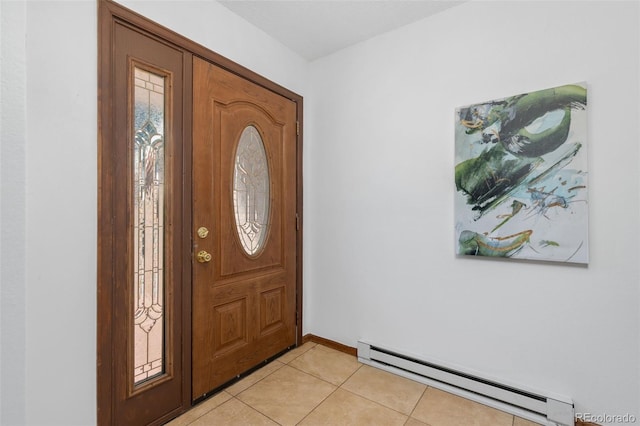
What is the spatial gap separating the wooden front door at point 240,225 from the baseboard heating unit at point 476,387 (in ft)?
2.63

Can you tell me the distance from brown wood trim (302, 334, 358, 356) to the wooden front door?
0.60ft

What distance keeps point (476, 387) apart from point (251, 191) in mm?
2005

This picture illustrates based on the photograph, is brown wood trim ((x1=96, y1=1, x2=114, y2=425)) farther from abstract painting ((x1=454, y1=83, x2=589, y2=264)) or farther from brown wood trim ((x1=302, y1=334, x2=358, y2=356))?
abstract painting ((x1=454, y1=83, x2=589, y2=264))

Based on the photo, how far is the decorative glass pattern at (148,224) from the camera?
5.31 feet

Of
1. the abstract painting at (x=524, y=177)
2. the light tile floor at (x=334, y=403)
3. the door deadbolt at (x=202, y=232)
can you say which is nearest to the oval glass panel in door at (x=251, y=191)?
the door deadbolt at (x=202, y=232)

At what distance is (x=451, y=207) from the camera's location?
6.74ft

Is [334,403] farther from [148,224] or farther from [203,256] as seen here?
[148,224]

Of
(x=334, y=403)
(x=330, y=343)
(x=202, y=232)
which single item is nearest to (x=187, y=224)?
(x=202, y=232)

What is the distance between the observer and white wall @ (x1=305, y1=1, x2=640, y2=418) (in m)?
1.58

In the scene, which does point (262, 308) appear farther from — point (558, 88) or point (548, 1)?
point (548, 1)

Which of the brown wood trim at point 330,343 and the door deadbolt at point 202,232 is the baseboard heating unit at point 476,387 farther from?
the door deadbolt at point 202,232

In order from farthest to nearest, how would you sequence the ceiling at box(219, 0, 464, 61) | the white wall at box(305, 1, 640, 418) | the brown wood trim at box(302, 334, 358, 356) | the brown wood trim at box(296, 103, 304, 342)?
the brown wood trim at box(296, 103, 304, 342) < the brown wood trim at box(302, 334, 358, 356) < the ceiling at box(219, 0, 464, 61) < the white wall at box(305, 1, 640, 418)

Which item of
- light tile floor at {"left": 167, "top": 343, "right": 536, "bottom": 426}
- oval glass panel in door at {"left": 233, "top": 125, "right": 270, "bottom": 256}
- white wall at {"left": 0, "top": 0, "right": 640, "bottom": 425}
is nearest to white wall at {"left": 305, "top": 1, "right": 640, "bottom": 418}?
white wall at {"left": 0, "top": 0, "right": 640, "bottom": 425}

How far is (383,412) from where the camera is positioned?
1.80 metres
